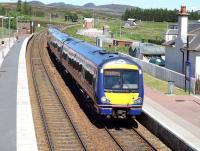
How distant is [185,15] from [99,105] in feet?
69.3

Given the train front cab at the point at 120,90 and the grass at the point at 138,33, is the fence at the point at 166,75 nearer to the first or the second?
the train front cab at the point at 120,90

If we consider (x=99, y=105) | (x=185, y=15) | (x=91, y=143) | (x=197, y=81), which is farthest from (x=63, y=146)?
(x=185, y=15)

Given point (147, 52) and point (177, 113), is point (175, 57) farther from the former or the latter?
point (177, 113)

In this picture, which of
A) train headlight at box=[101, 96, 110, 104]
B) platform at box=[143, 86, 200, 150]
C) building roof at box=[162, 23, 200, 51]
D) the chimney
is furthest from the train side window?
the chimney

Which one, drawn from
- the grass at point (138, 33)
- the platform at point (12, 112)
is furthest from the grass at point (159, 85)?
the grass at point (138, 33)

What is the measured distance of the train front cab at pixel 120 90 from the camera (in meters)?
20.8

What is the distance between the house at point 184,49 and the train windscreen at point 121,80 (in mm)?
14340

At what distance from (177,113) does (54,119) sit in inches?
247

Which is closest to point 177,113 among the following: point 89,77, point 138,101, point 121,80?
point 138,101

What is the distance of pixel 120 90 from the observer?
20.9 m

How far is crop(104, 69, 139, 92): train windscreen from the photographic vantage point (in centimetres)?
2092

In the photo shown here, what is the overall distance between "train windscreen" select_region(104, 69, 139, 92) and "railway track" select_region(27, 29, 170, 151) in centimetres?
196

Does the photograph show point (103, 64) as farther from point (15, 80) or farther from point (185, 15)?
point (185, 15)

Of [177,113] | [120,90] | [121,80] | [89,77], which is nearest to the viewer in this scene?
[120,90]
